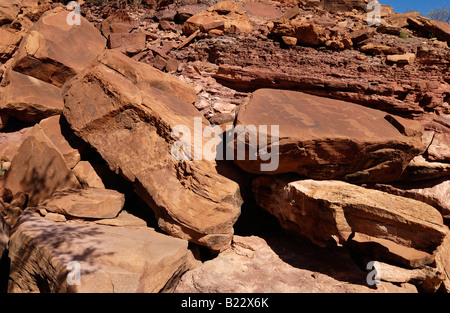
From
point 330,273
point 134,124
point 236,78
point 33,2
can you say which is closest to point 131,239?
point 134,124

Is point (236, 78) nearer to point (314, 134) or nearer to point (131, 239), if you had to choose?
point (314, 134)

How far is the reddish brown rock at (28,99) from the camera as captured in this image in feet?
13.5

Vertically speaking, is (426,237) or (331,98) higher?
(331,98)

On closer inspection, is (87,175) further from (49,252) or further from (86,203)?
(49,252)

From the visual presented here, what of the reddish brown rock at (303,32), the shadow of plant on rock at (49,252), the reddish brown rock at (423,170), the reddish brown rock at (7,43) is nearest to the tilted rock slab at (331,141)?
the reddish brown rock at (423,170)

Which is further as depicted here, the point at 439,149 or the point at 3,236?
the point at 439,149

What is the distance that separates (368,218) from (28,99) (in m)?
4.50

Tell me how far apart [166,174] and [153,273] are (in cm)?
105

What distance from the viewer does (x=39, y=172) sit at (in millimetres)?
3482

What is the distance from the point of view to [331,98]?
4.20 m

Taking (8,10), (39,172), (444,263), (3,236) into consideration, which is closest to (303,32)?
(444,263)

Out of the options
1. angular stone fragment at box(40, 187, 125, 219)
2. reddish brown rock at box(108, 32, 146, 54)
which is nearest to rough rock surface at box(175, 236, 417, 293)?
angular stone fragment at box(40, 187, 125, 219)

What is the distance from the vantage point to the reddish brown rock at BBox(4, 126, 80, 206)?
3.46m

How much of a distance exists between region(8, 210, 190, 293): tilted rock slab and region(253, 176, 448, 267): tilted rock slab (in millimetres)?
1215
